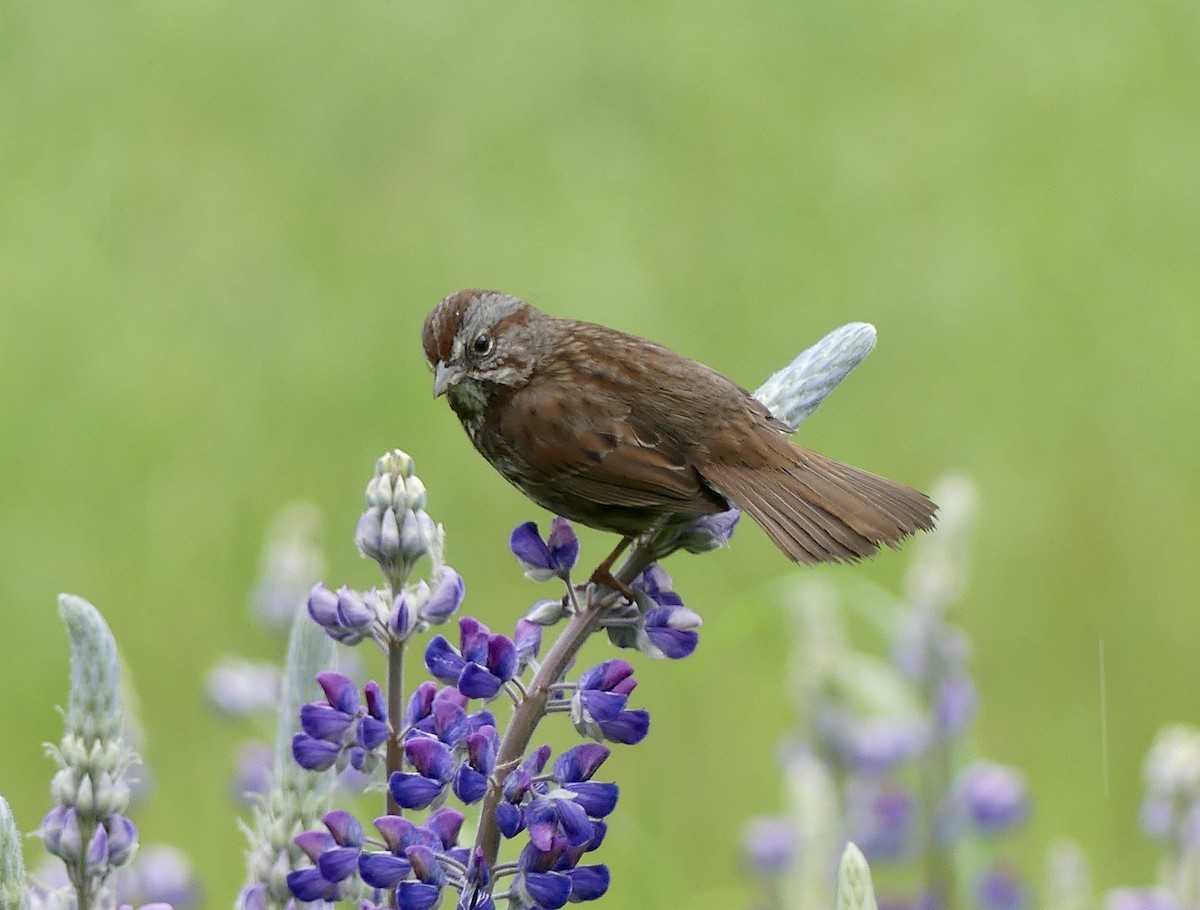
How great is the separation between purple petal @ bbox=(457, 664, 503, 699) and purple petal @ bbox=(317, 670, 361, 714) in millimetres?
113

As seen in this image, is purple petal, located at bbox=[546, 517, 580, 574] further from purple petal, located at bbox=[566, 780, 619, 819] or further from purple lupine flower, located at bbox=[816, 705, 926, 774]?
purple lupine flower, located at bbox=[816, 705, 926, 774]

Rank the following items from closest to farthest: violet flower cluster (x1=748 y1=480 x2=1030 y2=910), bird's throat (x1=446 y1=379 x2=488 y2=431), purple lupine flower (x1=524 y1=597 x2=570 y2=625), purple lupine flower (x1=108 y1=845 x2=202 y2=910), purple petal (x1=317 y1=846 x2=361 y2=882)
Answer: purple petal (x1=317 y1=846 x2=361 y2=882)
purple lupine flower (x1=524 y1=597 x2=570 y2=625)
purple lupine flower (x1=108 y1=845 x2=202 y2=910)
bird's throat (x1=446 y1=379 x2=488 y2=431)
violet flower cluster (x1=748 y1=480 x2=1030 y2=910)

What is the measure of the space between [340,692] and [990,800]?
6.32 ft

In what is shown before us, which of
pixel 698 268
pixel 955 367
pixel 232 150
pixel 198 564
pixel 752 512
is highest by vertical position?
pixel 232 150

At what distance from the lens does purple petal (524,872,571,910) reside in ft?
4.87

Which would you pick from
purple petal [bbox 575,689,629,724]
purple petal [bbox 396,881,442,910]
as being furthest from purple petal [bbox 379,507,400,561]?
purple petal [bbox 396,881,442,910]

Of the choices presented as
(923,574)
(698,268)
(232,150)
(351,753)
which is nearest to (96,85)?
(232,150)

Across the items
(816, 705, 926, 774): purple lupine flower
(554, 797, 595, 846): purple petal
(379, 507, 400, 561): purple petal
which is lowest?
(554, 797, 595, 846): purple petal

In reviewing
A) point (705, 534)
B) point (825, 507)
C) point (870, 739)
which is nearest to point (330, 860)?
point (705, 534)

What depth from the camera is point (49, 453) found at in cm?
785

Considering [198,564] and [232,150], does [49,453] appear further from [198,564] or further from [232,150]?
[232,150]

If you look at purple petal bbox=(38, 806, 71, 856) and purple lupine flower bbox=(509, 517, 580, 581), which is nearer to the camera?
purple petal bbox=(38, 806, 71, 856)

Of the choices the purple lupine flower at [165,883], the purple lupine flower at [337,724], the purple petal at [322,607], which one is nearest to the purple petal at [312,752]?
the purple lupine flower at [337,724]

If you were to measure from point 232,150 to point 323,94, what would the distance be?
67 cm
